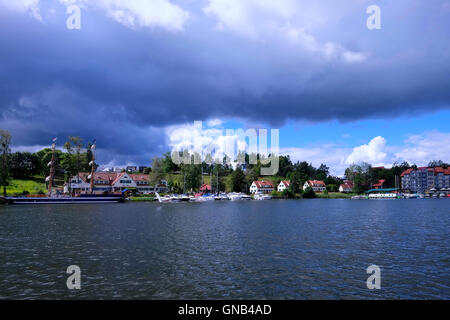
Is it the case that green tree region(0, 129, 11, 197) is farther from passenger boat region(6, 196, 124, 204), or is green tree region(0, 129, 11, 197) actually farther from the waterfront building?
the waterfront building

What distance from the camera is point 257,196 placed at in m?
179

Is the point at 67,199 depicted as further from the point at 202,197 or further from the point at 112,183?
the point at 202,197

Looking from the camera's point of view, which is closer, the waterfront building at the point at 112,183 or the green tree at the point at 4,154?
the green tree at the point at 4,154

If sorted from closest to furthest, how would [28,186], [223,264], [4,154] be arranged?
[223,264] → [4,154] → [28,186]

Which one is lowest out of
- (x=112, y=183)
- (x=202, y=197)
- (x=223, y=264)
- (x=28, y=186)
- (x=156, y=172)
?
→ (x=202, y=197)

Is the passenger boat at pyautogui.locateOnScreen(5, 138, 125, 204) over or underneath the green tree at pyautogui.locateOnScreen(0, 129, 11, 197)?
underneath

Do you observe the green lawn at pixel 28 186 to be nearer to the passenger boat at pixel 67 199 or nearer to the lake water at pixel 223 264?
the passenger boat at pixel 67 199

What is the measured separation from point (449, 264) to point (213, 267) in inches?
739
